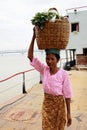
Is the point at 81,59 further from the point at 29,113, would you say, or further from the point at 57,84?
the point at 57,84

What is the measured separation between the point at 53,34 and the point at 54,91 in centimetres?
71

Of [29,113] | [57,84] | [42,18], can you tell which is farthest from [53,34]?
[29,113]

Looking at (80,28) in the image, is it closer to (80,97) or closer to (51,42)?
(80,97)

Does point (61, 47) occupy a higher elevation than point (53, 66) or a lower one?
higher

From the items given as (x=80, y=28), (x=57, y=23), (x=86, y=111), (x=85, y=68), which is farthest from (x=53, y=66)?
(x=80, y=28)

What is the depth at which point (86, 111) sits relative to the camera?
7.41 meters

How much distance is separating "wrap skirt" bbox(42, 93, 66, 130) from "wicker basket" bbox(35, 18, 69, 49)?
2.10 ft

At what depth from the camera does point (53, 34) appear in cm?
349

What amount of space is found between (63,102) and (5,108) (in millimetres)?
4462

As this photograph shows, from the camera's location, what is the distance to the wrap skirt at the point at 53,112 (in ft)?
11.6

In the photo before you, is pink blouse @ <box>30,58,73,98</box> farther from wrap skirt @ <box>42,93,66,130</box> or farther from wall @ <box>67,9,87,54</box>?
wall @ <box>67,9,87,54</box>

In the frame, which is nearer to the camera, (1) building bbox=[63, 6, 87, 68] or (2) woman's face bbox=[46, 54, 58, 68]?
(2) woman's face bbox=[46, 54, 58, 68]

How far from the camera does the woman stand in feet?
11.5

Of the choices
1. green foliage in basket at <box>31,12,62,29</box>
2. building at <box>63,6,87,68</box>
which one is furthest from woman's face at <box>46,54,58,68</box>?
building at <box>63,6,87,68</box>
